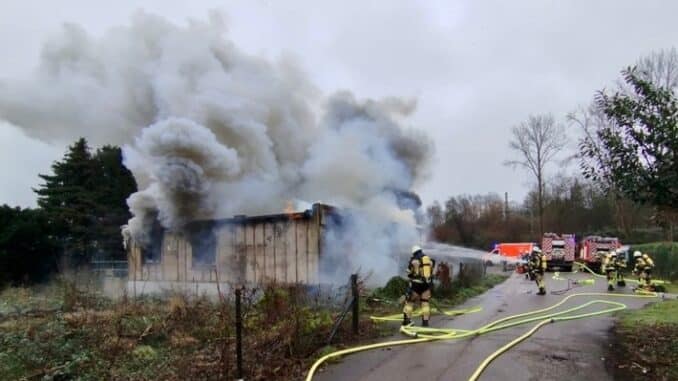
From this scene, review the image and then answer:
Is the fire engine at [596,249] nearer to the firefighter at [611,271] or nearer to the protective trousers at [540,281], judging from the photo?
the firefighter at [611,271]

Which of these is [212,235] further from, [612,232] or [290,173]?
[612,232]

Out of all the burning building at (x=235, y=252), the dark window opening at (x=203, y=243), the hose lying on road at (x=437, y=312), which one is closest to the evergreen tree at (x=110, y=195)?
the burning building at (x=235, y=252)

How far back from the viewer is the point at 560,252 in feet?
109

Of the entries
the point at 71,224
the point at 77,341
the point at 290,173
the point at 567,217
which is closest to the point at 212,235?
the point at 290,173

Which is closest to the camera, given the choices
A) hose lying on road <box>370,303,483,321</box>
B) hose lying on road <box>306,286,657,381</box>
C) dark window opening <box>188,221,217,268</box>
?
hose lying on road <box>306,286,657,381</box>

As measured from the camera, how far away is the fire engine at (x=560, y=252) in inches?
1305

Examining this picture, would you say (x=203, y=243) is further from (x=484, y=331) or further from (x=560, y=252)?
(x=560, y=252)

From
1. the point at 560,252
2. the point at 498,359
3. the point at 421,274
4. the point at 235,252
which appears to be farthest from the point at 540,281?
the point at 560,252

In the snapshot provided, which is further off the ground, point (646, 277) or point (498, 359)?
point (498, 359)

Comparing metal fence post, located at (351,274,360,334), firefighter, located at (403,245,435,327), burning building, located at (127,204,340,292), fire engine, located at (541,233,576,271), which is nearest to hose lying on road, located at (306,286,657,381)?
firefighter, located at (403,245,435,327)

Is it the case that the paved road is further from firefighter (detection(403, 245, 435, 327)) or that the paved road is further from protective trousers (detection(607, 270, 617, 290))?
protective trousers (detection(607, 270, 617, 290))

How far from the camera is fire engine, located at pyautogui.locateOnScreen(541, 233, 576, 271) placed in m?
33.2

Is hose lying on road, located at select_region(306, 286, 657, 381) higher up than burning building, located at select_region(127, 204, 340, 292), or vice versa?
burning building, located at select_region(127, 204, 340, 292)

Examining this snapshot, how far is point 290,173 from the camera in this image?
22672 mm
